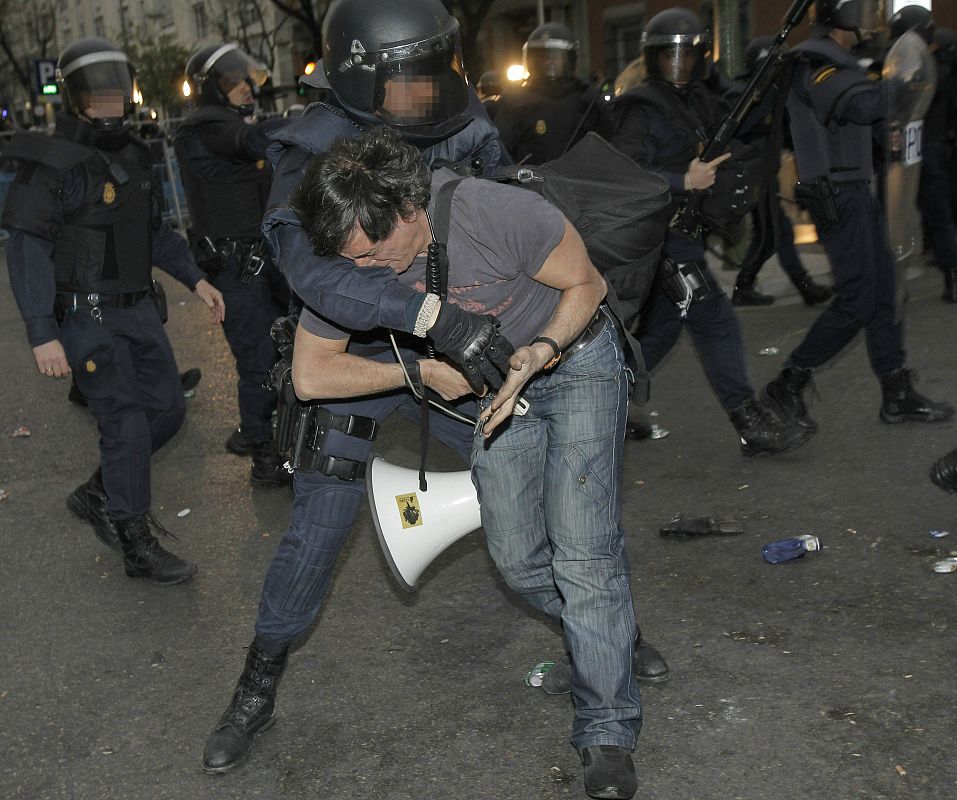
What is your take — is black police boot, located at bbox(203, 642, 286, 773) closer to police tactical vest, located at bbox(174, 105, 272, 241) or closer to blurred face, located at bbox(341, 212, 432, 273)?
blurred face, located at bbox(341, 212, 432, 273)

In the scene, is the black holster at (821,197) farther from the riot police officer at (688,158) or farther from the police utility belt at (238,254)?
the police utility belt at (238,254)

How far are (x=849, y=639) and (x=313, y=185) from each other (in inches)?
84.6

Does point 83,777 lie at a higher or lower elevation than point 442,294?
lower

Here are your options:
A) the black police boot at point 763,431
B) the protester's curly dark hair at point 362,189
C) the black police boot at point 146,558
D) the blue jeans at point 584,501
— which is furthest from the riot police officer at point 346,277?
the black police boot at point 763,431

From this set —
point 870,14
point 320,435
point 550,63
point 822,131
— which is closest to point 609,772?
point 320,435

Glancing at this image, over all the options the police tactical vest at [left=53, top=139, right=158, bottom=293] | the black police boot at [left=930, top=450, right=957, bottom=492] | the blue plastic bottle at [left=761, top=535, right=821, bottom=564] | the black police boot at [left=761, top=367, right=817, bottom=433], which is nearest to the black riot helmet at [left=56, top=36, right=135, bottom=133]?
the police tactical vest at [left=53, top=139, right=158, bottom=293]

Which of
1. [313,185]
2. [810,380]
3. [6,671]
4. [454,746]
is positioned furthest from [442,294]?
[810,380]

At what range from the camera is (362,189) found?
2654 millimetres

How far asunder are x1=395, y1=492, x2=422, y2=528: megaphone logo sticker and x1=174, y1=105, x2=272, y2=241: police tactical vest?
2824 mm

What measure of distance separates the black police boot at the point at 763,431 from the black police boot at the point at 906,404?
1.76ft

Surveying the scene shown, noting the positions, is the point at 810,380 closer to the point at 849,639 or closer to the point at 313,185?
the point at 849,639

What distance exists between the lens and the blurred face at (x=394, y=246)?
2.73 meters

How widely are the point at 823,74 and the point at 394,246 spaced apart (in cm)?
311

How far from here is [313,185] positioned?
2.71 metres
